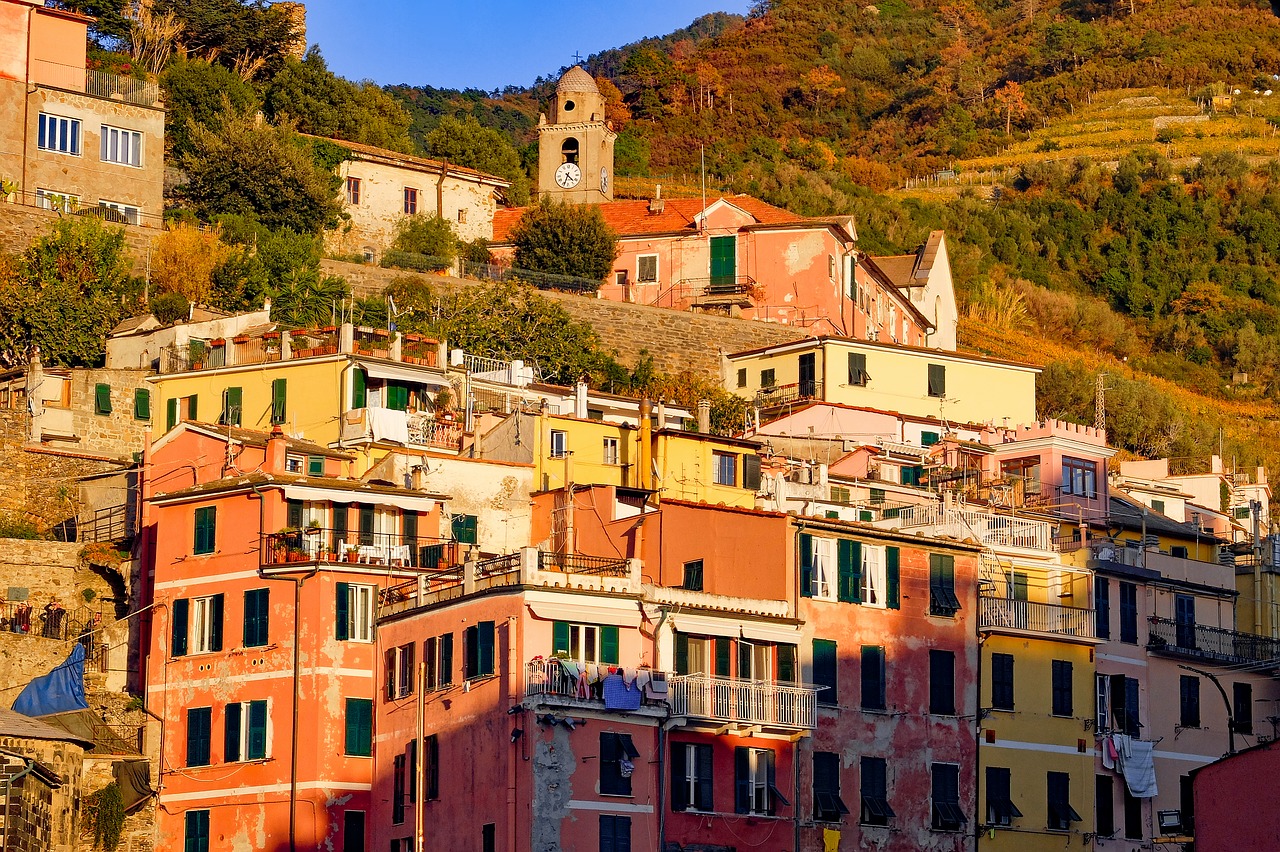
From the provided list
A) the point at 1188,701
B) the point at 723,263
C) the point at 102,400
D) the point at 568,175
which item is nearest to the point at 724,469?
the point at 1188,701

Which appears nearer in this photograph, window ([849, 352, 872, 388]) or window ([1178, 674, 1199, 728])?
window ([1178, 674, 1199, 728])

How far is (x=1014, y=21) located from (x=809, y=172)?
49.8 m

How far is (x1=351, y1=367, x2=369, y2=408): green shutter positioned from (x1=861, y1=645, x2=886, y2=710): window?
16196mm

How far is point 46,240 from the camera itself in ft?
227

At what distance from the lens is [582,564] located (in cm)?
4844

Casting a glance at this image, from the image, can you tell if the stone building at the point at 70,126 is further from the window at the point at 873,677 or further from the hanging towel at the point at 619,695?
the hanging towel at the point at 619,695

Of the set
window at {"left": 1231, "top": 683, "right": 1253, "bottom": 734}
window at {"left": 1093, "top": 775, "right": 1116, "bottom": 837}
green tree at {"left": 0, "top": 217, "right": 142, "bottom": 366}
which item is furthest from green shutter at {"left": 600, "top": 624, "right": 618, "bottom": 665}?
green tree at {"left": 0, "top": 217, "right": 142, "bottom": 366}

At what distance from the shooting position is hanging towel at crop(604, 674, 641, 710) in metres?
44.5

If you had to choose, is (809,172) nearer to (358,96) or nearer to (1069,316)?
(1069,316)

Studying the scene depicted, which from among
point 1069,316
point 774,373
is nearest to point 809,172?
point 1069,316

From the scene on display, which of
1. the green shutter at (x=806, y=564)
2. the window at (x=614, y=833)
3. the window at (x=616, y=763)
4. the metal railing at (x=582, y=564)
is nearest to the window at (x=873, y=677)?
the green shutter at (x=806, y=564)

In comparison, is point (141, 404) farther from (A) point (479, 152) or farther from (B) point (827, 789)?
(A) point (479, 152)

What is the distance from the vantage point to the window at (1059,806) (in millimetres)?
51062

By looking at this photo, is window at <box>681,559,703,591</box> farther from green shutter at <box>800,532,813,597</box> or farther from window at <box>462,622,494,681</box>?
window at <box>462,622,494,681</box>
